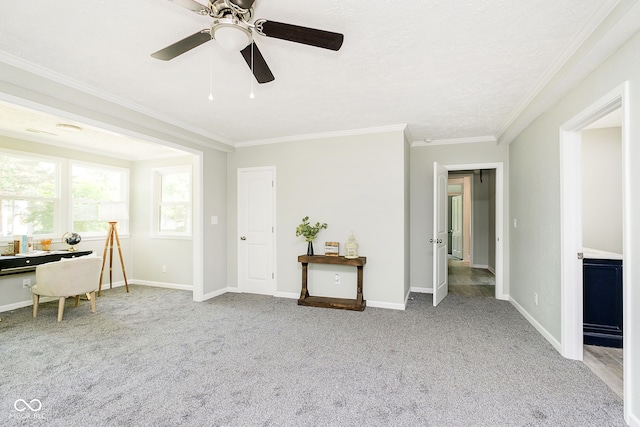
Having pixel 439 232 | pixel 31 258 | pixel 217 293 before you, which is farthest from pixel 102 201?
pixel 439 232

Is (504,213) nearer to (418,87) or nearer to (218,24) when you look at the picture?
(418,87)

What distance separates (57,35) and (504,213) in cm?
525

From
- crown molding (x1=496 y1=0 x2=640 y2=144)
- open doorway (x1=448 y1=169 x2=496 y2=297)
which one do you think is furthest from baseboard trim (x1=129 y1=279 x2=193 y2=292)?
crown molding (x1=496 y1=0 x2=640 y2=144)

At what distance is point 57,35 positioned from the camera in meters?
1.97

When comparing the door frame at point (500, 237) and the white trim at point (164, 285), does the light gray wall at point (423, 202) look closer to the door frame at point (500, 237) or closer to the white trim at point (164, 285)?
the door frame at point (500, 237)

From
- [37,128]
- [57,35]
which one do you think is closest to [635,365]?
[57,35]

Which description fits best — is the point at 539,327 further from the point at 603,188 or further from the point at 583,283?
the point at 603,188

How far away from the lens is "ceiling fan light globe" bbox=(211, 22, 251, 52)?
151 cm

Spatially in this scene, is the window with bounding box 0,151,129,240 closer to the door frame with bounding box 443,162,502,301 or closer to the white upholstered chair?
the white upholstered chair

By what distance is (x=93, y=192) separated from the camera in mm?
5000

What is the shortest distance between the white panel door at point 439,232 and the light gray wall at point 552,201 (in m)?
0.90

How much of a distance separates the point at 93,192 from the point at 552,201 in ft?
21.2

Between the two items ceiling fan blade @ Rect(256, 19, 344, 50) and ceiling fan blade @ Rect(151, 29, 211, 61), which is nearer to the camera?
ceiling fan blade @ Rect(256, 19, 344, 50)

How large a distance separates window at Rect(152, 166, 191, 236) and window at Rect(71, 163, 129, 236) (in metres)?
0.63
